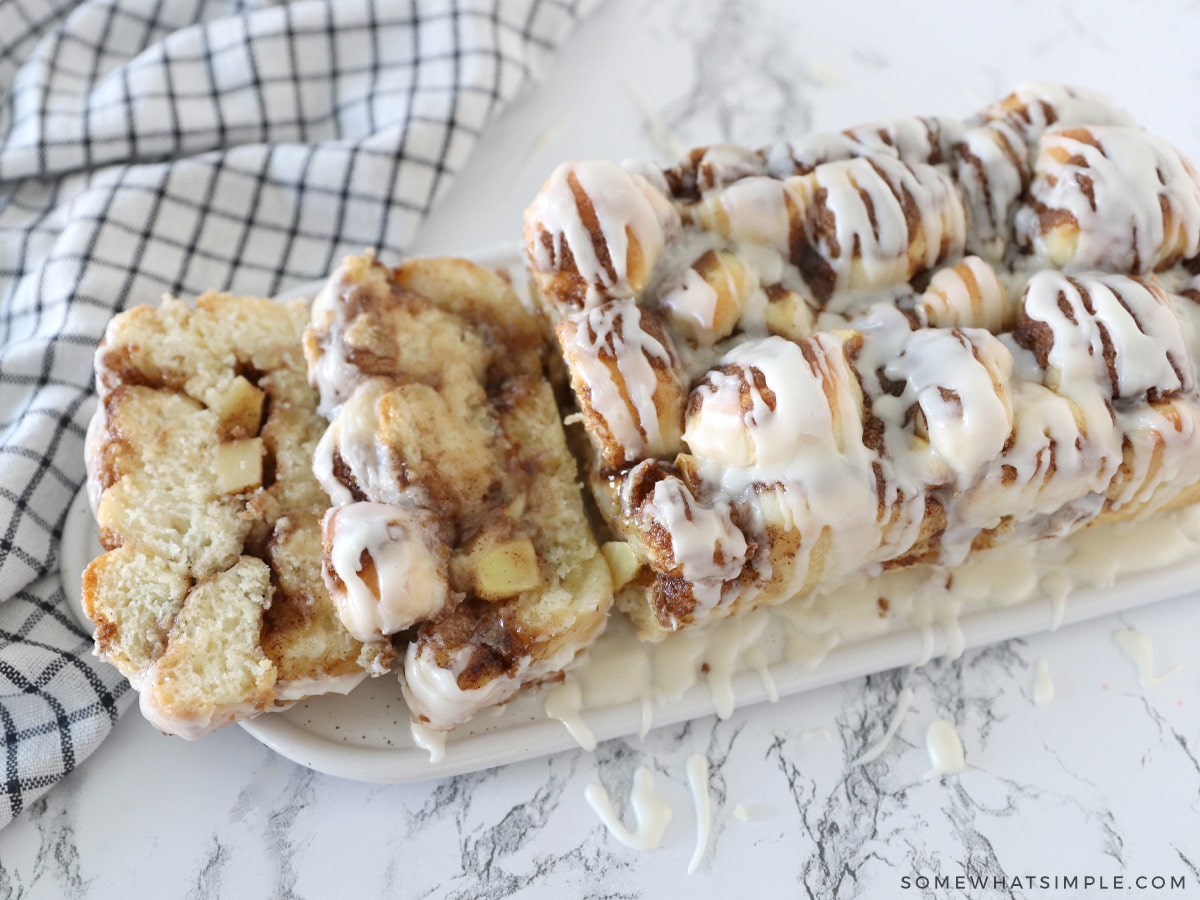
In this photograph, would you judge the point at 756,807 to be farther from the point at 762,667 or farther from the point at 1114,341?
the point at 1114,341

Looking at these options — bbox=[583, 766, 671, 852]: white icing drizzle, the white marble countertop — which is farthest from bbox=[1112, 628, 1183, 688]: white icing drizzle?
bbox=[583, 766, 671, 852]: white icing drizzle

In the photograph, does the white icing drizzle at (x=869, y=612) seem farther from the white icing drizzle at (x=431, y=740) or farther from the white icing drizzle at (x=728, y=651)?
the white icing drizzle at (x=431, y=740)

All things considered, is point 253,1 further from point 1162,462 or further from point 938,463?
point 1162,462

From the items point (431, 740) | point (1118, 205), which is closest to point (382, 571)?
point (431, 740)

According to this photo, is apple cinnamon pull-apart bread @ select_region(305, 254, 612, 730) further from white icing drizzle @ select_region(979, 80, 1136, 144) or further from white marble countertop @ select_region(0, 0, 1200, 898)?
white icing drizzle @ select_region(979, 80, 1136, 144)

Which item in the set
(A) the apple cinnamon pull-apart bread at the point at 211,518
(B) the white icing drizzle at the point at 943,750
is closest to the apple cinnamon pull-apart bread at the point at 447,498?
(A) the apple cinnamon pull-apart bread at the point at 211,518
